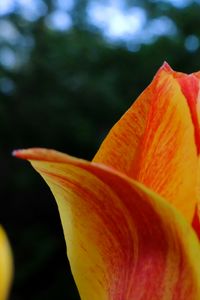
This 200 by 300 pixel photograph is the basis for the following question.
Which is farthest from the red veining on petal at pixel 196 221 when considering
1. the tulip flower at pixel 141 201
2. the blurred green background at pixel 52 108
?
the blurred green background at pixel 52 108

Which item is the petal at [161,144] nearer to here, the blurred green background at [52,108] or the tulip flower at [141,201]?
the tulip flower at [141,201]

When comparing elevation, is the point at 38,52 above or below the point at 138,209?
below

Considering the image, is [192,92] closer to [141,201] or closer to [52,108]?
[141,201]

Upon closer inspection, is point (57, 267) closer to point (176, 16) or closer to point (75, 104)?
point (75, 104)

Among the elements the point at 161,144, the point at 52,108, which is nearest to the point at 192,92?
the point at 161,144

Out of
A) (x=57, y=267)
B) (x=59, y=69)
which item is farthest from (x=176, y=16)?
(x=57, y=267)

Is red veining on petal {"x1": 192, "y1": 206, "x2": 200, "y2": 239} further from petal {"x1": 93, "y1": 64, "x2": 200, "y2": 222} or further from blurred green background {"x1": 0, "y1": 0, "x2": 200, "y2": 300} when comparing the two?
blurred green background {"x1": 0, "y1": 0, "x2": 200, "y2": 300}
